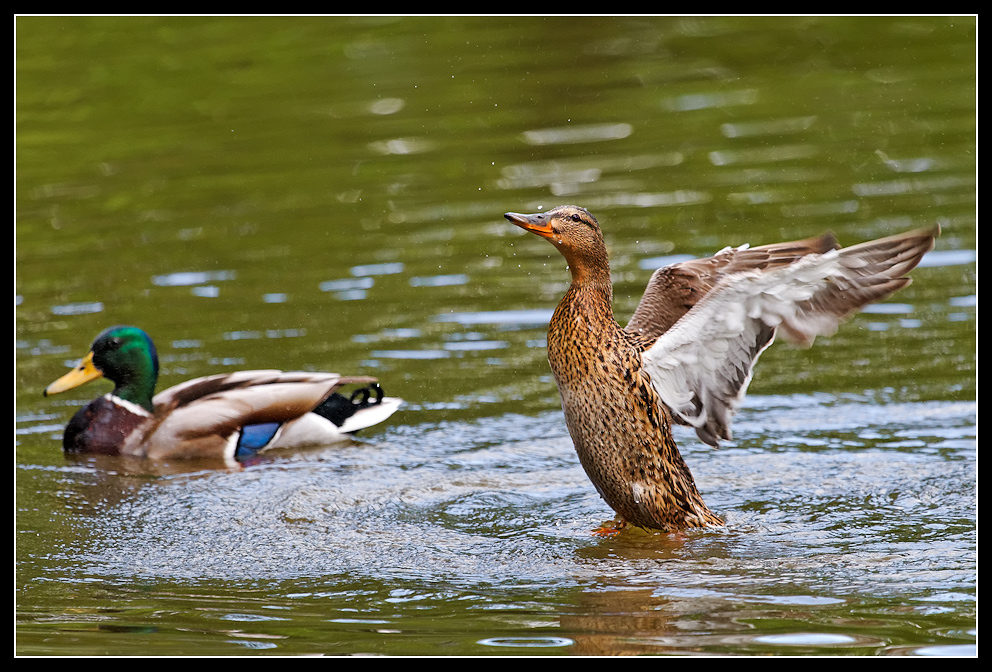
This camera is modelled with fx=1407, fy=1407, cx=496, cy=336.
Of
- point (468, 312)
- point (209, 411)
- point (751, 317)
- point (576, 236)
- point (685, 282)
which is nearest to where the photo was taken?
point (751, 317)

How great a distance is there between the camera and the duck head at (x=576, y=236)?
5754 millimetres

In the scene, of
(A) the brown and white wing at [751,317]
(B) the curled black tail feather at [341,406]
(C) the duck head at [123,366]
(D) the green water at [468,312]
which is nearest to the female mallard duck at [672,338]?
(A) the brown and white wing at [751,317]

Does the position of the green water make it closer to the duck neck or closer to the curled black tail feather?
the curled black tail feather

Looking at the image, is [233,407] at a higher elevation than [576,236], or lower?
lower

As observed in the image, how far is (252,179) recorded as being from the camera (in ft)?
40.3

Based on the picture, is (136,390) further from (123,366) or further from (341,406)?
(341,406)

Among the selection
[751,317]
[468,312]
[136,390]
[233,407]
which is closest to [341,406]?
[233,407]

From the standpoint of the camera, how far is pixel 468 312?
9102mm

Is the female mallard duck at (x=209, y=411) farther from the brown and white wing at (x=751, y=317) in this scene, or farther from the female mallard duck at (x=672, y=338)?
the brown and white wing at (x=751, y=317)

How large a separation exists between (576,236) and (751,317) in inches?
31.1

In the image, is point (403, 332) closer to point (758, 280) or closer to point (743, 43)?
point (758, 280)

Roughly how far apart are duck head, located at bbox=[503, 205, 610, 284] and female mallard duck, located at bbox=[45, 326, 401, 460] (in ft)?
7.20

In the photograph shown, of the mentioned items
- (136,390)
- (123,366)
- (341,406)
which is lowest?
(341,406)

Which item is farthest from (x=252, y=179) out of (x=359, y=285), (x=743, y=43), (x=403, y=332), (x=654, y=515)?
(x=654, y=515)
